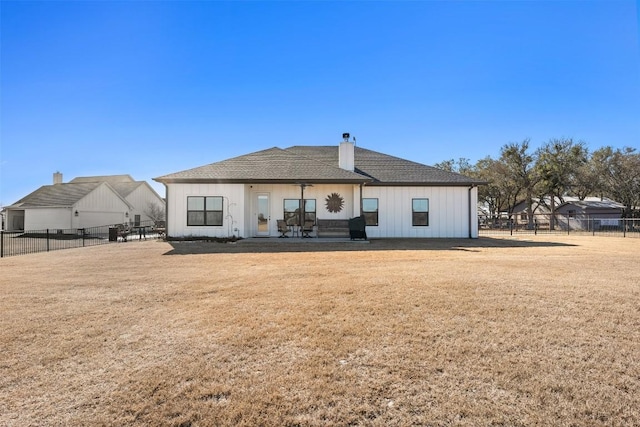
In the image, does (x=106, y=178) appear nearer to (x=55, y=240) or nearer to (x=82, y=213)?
(x=82, y=213)

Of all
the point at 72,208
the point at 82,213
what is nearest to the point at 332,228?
the point at 72,208

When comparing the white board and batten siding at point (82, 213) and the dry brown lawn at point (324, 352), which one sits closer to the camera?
the dry brown lawn at point (324, 352)

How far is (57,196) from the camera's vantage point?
27469 millimetres

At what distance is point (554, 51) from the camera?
602 inches

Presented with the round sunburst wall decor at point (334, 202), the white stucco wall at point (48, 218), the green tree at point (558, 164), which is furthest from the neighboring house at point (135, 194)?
the green tree at point (558, 164)

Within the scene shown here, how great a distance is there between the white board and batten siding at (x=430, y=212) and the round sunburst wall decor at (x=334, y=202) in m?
1.43

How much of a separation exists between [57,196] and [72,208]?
3.08 meters

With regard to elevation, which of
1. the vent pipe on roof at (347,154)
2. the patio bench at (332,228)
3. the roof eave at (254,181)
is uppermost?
the vent pipe on roof at (347,154)

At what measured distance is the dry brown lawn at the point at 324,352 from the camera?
7.11 ft

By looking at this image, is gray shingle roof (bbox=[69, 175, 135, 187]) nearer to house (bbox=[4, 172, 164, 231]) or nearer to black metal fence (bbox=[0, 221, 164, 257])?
house (bbox=[4, 172, 164, 231])

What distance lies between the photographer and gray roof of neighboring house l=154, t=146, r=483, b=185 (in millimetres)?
14859

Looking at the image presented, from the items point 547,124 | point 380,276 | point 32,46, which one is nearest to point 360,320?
point 380,276

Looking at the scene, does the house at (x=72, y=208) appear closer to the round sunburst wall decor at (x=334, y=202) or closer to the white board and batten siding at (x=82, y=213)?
the white board and batten siding at (x=82, y=213)

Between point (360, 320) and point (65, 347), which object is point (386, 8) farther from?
point (65, 347)
